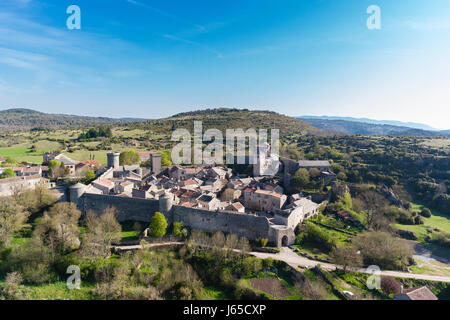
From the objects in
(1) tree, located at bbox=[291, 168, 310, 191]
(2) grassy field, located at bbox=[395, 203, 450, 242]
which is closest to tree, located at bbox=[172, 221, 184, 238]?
(1) tree, located at bbox=[291, 168, 310, 191]

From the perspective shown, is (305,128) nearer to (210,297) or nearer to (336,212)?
(336,212)

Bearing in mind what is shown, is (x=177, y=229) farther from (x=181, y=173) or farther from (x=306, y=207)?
(x=181, y=173)

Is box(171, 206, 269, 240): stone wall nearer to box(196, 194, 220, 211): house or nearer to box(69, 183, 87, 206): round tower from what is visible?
box(196, 194, 220, 211): house

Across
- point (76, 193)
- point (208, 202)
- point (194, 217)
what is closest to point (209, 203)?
point (208, 202)

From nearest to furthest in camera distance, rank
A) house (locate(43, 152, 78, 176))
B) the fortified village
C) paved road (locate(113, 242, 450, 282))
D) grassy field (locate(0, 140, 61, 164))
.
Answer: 1. paved road (locate(113, 242, 450, 282))
2. the fortified village
3. house (locate(43, 152, 78, 176))
4. grassy field (locate(0, 140, 61, 164))

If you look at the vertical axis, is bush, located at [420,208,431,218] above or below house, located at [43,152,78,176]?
below

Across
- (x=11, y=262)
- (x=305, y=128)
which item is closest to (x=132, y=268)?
(x=11, y=262)
